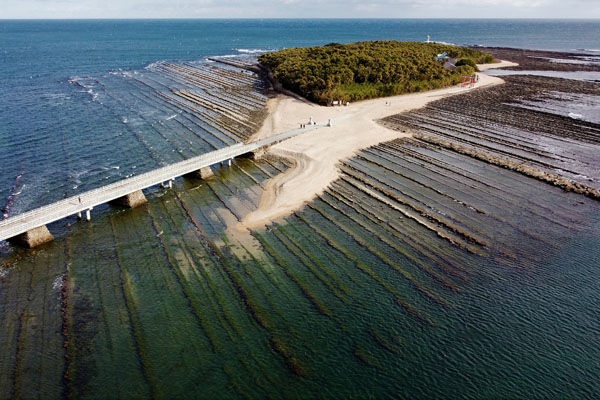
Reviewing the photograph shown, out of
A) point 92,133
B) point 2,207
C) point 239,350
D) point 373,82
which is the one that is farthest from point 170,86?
point 239,350

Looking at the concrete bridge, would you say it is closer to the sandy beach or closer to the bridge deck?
the bridge deck

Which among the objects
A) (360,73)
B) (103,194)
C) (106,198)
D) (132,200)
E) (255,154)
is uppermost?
(360,73)

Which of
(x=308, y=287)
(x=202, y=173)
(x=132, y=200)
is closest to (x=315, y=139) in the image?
(x=202, y=173)

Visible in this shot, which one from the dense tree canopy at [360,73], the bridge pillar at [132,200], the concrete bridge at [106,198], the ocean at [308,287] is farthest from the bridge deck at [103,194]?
the dense tree canopy at [360,73]

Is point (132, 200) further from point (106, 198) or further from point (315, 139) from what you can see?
point (315, 139)

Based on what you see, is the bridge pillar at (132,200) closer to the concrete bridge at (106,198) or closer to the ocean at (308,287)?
the concrete bridge at (106,198)

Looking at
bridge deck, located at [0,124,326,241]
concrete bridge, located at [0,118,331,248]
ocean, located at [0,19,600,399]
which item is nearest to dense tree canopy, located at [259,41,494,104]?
ocean, located at [0,19,600,399]
